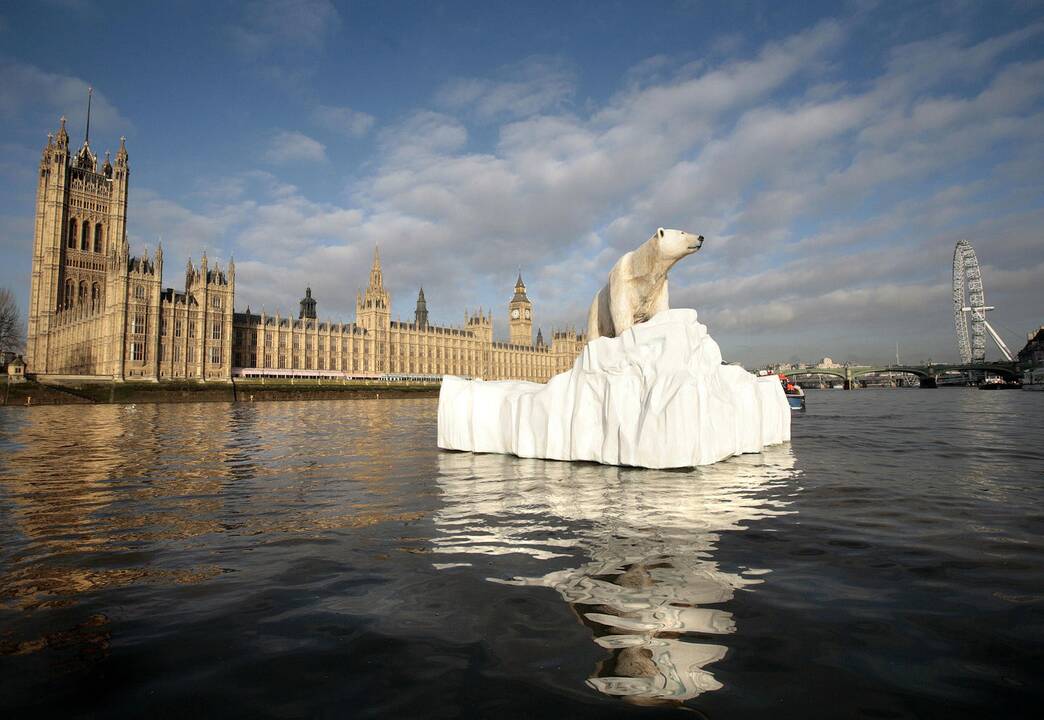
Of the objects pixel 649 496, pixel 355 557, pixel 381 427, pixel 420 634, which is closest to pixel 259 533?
pixel 355 557

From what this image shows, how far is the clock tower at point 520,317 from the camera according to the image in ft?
454

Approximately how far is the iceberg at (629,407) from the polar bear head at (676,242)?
155cm

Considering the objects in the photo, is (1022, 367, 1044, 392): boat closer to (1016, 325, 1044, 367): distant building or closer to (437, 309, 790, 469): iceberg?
(1016, 325, 1044, 367): distant building

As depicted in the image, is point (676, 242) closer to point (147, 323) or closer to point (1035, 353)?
point (147, 323)

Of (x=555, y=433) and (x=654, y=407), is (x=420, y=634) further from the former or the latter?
(x=555, y=433)

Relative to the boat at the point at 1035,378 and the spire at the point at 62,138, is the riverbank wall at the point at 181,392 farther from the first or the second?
the boat at the point at 1035,378

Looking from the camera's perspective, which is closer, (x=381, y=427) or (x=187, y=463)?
(x=187, y=463)

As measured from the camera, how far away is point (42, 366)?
289 ft

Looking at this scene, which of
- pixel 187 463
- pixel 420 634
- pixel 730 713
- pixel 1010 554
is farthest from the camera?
pixel 187 463

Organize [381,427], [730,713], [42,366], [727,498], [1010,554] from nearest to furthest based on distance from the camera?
[730,713]
[1010,554]
[727,498]
[381,427]
[42,366]

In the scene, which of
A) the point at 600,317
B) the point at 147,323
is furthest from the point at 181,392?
the point at 600,317

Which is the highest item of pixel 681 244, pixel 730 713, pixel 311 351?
pixel 311 351

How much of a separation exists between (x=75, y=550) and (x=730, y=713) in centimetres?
707

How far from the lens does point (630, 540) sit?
675 cm
